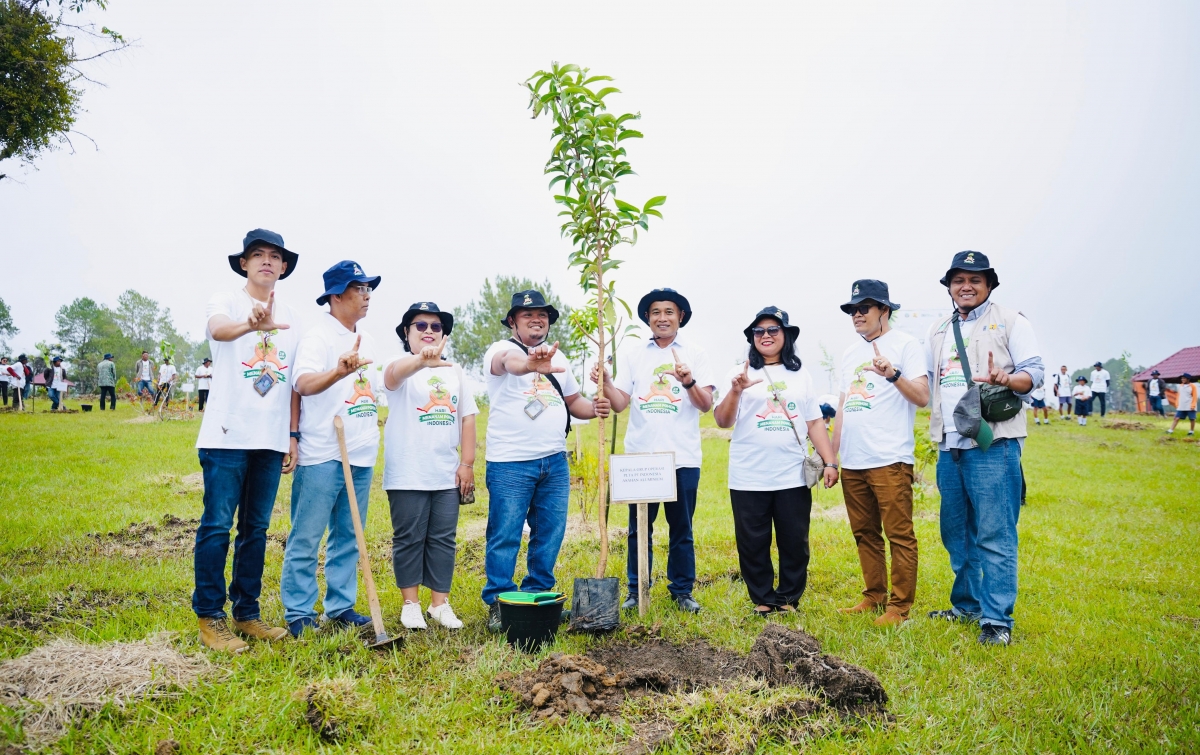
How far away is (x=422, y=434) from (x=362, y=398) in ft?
1.55

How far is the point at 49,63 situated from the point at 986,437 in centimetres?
1798

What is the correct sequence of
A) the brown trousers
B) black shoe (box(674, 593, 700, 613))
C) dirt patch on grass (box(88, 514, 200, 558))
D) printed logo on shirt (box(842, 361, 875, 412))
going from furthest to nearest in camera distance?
dirt patch on grass (box(88, 514, 200, 558)), black shoe (box(674, 593, 700, 613)), printed logo on shirt (box(842, 361, 875, 412)), the brown trousers

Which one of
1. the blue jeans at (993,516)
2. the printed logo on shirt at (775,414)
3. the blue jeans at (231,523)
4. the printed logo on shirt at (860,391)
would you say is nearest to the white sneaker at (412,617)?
the blue jeans at (231,523)

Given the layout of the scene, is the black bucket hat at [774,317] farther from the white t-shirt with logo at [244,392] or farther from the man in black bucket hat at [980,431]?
the white t-shirt with logo at [244,392]

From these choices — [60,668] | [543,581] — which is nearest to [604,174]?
[543,581]

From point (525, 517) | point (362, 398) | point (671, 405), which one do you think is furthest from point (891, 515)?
point (362, 398)

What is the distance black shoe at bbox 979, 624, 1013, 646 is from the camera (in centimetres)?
439

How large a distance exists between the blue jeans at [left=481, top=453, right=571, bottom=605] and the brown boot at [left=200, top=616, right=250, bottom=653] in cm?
155

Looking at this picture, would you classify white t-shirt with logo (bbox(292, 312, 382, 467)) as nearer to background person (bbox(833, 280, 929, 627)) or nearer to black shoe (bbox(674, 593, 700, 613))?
black shoe (bbox(674, 593, 700, 613))

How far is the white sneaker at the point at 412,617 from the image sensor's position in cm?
453

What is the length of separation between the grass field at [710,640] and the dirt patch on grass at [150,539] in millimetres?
51

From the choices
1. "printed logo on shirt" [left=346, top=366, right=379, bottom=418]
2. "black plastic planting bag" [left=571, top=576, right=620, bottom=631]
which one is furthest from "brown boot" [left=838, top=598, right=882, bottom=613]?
"printed logo on shirt" [left=346, top=366, right=379, bottom=418]

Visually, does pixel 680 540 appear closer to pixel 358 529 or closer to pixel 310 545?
pixel 358 529

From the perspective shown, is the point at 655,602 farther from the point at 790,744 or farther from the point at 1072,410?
the point at 1072,410
